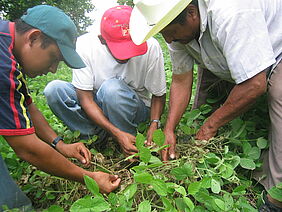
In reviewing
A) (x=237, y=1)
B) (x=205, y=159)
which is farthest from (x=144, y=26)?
(x=205, y=159)

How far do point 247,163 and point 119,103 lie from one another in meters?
0.70

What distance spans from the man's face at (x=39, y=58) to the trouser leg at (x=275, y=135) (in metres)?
0.93

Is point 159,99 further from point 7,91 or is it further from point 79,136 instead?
point 7,91

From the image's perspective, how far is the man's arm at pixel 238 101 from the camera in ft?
3.92

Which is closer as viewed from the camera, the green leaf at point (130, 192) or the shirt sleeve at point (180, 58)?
the green leaf at point (130, 192)

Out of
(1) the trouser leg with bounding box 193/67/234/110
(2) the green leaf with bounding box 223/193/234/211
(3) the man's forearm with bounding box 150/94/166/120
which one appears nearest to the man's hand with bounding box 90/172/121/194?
(2) the green leaf with bounding box 223/193/234/211

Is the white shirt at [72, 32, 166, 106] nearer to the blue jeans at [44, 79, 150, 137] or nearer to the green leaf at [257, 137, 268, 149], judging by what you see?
the blue jeans at [44, 79, 150, 137]

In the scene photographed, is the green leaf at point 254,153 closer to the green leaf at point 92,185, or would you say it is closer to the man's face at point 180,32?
the man's face at point 180,32

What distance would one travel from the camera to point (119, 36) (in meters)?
1.54

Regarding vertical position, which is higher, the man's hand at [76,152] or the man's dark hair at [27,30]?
the man's dark hair at [27,30]

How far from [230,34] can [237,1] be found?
0.13 meters

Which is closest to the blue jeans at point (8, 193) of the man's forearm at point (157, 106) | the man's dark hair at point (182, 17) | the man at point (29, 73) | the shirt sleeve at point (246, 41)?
the man at point (29, 73)

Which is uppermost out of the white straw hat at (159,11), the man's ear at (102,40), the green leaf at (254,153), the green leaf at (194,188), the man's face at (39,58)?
the man's face at (39,58)

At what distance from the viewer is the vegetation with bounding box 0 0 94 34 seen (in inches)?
259
